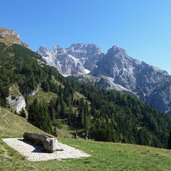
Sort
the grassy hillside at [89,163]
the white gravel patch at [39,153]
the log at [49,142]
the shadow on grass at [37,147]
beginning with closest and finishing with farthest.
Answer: the grassy hillside at [89,163], the white gravel patch at [39,153], the log at [49,142], the shadow on grass at [37,147]

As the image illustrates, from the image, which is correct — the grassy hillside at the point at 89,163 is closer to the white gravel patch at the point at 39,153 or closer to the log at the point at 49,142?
the white gravel patch at the point at 39,153

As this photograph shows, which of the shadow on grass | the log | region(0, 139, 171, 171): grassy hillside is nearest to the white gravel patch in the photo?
the shadow on grass

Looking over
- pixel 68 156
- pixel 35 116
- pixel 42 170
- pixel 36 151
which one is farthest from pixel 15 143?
pixel 35 116

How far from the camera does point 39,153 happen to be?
37219 mm

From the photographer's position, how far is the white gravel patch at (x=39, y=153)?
3565 cm

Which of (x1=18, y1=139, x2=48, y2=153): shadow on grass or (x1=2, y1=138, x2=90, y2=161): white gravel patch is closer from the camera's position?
(x1=2, y1=138, x2=90, y2=161): white gravel patch

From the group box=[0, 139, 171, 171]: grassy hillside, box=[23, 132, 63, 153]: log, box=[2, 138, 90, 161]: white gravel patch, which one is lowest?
box=[0, 139, 171, 171]: grassy hillside

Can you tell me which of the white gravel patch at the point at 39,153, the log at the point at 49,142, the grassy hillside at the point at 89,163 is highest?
the log at the point at 49,142

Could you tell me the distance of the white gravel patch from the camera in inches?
1404

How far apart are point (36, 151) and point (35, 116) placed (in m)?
119

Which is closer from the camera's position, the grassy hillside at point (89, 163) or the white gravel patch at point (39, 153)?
the grassy hillside at point (89, 163)

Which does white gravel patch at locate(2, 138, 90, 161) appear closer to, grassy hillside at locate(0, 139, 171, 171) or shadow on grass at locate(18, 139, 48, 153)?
shadow on grass at locate(18, 139, 48, 153)

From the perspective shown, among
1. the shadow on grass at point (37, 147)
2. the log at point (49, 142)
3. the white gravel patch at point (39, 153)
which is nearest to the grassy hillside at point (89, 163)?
the white gravel patch at point (39, 153)

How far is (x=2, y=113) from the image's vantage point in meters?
99.2
